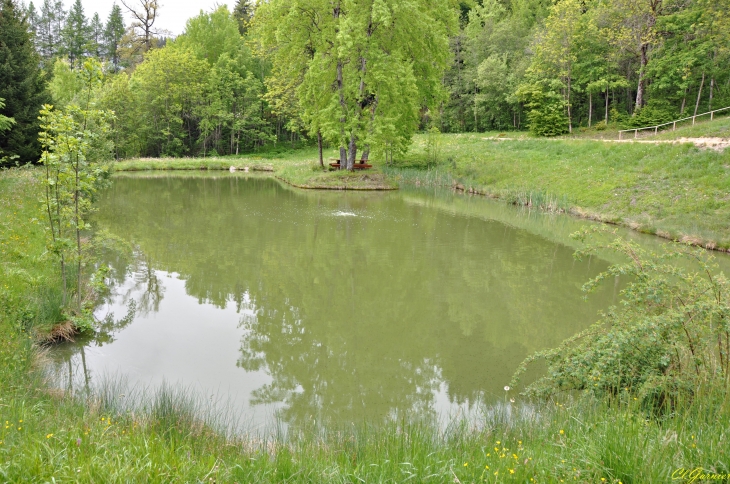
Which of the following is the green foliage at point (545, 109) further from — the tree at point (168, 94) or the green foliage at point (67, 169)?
the green foliage at point (67, 169)

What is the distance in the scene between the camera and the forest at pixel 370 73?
24266 millimetres

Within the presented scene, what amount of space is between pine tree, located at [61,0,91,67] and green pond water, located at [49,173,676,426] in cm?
5747

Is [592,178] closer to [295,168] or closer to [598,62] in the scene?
[295,168]

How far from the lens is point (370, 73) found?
2475cm

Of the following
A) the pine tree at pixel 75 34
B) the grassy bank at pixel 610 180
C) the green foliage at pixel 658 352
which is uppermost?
the pine tree at pixel 75 34

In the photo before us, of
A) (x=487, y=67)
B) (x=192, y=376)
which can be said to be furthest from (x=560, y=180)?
(x=487, y=67)

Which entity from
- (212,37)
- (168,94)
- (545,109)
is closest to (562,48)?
(545,109)

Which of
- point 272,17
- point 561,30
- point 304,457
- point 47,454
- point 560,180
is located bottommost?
point 304,457

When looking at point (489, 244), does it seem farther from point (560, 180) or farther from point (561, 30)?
point (561, 30)

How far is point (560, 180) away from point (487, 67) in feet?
82.6

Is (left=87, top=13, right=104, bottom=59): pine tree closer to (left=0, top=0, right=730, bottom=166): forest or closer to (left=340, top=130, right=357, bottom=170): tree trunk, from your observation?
(left=0, top=0, right=730, bottom=166): forest

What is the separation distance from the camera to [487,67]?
42750 mm

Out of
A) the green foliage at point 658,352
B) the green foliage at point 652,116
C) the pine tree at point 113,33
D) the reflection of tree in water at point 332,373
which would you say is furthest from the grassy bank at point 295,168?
the pine tree at point 113,33

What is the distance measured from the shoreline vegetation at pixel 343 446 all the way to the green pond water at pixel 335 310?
2.54ft
